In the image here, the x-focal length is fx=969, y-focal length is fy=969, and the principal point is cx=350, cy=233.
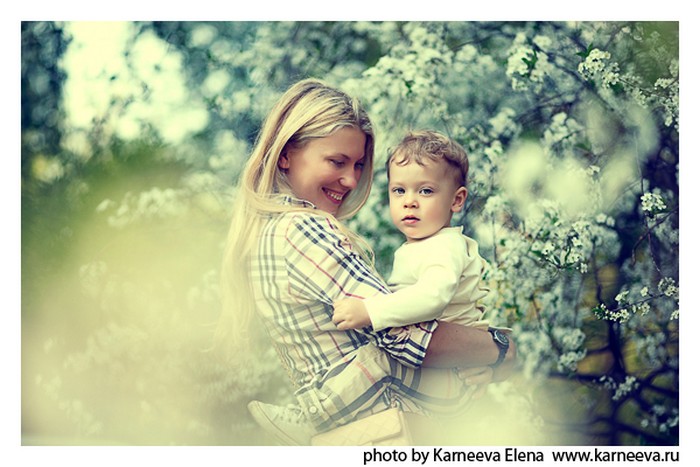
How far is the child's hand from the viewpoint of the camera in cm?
392

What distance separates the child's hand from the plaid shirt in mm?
28

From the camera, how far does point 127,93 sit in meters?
4.79

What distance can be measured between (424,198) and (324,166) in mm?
460

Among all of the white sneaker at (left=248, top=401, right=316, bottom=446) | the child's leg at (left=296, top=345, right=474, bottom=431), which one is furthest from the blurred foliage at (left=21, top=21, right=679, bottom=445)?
the child's leg at (left=296, top=345, right=474, bottom=431)

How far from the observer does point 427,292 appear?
3990 millimetres

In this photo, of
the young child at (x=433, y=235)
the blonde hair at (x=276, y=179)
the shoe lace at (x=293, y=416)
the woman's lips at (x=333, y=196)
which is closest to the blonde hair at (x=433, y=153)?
the young child at (x=433, y=235)

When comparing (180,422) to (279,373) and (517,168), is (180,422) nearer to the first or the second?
(279,373)

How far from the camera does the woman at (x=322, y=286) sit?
397 cm

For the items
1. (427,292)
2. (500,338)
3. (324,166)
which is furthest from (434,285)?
(324,166)

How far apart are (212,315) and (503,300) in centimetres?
142

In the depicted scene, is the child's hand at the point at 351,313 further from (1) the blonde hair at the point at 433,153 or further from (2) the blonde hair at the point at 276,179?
(1) the blonde hair at the point at 433,153

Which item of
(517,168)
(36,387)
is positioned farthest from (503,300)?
(36,387)

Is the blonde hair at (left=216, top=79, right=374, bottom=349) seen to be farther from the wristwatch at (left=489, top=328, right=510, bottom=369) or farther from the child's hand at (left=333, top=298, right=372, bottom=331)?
the wristwatch at (left=489, top=328, right=510, bottom=369)

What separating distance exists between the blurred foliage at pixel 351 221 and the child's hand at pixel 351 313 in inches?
31.6
